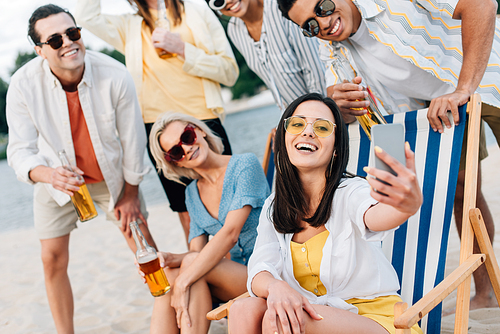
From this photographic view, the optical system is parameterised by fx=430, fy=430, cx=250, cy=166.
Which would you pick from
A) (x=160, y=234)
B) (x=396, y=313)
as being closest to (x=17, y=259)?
(x=160, y=234)

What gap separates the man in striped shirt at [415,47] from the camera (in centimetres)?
208

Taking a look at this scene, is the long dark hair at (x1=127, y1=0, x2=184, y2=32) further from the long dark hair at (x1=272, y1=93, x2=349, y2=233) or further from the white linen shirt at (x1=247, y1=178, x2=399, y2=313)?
the white linen shirt at (x1=247, y1=178, x2=399, y2=313)

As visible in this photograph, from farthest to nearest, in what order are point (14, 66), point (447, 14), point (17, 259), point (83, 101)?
point (14, 66) < point (17, 259) < point (83, 101) < point (447, 14)

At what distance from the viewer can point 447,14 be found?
218cm

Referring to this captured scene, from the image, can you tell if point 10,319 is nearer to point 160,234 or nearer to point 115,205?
point 115,205

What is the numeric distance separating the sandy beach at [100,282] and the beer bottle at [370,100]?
1318 mm

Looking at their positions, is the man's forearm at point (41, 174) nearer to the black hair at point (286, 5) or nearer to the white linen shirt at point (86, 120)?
the white linen shirt at point (86, 120)

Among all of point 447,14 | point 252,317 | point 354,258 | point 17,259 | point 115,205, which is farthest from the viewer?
point 17,259

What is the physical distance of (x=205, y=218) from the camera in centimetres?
262

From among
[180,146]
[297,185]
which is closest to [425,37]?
[297,185]

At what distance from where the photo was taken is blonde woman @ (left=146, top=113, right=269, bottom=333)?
2191 mm

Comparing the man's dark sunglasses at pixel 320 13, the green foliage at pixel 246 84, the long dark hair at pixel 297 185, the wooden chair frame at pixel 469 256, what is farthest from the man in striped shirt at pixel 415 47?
the green foliage at pixel 246 84

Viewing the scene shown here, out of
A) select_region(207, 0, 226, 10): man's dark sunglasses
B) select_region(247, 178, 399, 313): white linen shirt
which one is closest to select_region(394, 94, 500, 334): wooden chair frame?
select_region(247, 178, 399, 313): white linen shirt

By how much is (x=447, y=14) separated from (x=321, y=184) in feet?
3.66
